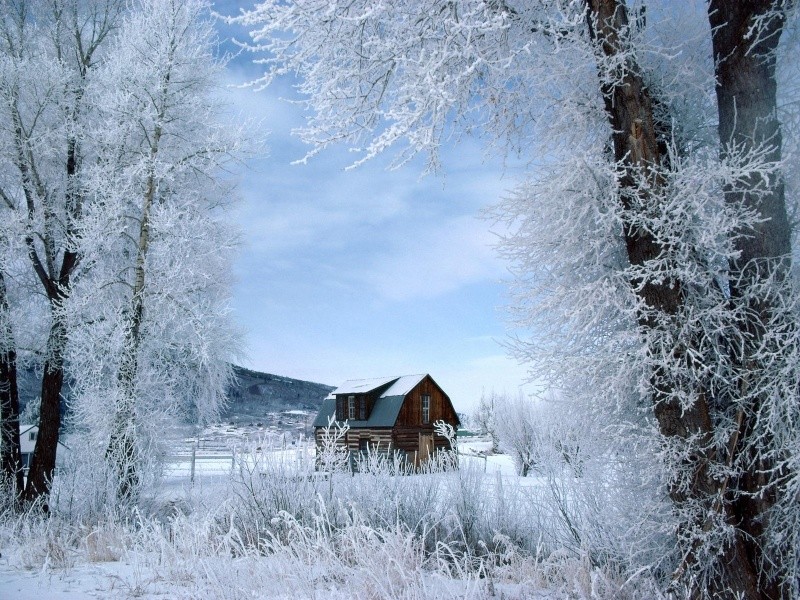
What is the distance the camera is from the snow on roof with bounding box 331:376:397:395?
27302 mm

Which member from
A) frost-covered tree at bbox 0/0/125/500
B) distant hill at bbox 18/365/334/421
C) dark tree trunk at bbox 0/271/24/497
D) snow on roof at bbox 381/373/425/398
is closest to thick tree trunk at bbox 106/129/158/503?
frost-covered tree at bbox 0/0/125/500

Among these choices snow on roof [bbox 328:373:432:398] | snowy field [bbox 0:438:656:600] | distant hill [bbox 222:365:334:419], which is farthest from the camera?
distant hill [bbox 222:365:334:419]

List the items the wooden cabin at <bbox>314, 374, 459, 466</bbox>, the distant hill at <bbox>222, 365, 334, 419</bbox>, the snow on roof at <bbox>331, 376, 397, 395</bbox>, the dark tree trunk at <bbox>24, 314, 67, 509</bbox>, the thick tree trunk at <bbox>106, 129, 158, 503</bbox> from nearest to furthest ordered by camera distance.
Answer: the thick tree trunk at <bbox>106, 129, 158, 503</bbox> < the dark tree trunk at <bbox>24, 314, 67, 509</bbox> < the wooden cabin at <bbox>314, 374, 459, 466</bbox> < the snow on roof at <bbox>331, 376, 397, 395</bbox> < the distant hill at <bbox>222, 365, 334, 419</bbox>

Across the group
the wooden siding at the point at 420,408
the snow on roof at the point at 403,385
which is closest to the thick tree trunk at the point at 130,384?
the wooden siding at the point at 420,408

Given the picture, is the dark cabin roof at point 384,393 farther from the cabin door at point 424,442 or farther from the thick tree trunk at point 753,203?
the thick tree trunk at point 753,203

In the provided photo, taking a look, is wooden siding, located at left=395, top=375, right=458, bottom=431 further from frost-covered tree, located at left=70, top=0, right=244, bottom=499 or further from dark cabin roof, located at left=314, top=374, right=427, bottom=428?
frost-covered tree, located at left=70, top=0, right=244, bottom=499

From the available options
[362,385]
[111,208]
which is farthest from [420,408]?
[111,208]

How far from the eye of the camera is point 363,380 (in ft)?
96.0

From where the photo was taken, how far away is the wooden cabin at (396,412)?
25688 mm

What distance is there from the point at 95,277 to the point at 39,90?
427cm

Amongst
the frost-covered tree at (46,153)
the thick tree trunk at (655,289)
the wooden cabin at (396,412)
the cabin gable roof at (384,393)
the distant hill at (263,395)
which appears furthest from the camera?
the distant hill at (263,395)

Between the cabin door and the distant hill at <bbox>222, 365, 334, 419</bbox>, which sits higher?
the distant hill at <bbox>222, 365, 334, 419</bbox>

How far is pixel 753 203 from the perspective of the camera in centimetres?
412

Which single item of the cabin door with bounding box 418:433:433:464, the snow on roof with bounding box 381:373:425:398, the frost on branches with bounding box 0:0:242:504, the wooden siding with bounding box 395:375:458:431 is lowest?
the cabin door with bounding box 418:433:433:464
